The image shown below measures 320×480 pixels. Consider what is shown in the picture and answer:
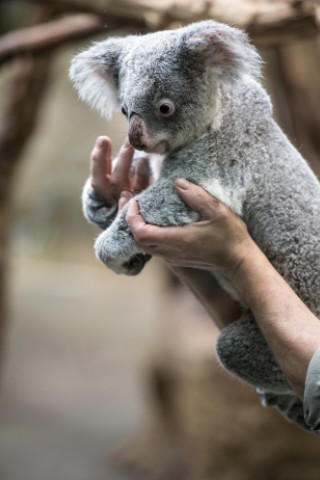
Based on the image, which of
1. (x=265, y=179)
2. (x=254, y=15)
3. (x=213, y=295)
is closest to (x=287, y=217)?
(x=265, y=179)

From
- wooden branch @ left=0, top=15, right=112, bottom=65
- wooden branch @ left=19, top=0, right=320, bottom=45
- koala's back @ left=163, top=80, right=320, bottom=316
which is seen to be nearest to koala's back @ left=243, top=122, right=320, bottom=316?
koala's back @ left=163, top=80, right=320, bottom=316

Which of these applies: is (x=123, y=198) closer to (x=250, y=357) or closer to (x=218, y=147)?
(x=218, y=147)

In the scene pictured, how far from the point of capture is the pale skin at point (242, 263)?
5.17ft

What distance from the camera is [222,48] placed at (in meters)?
1.66

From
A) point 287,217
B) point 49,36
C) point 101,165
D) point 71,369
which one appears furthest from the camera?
point 71,369

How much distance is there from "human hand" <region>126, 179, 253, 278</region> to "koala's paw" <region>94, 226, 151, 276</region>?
82 mm

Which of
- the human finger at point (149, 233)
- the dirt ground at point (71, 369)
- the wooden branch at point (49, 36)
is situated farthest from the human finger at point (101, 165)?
the dirt ground at point (71, 369)

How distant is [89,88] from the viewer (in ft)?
6.21

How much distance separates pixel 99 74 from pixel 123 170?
0.26m

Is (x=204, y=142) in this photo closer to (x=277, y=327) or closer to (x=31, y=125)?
(x=277, y=327)

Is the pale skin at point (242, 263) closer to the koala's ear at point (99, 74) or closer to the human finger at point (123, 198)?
the human finger at point (123, 198)

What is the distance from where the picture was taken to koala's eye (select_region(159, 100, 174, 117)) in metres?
1.64

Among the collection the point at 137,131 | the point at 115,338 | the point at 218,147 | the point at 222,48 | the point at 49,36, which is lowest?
the point at 115,338

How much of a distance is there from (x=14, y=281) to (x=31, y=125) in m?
4.05
